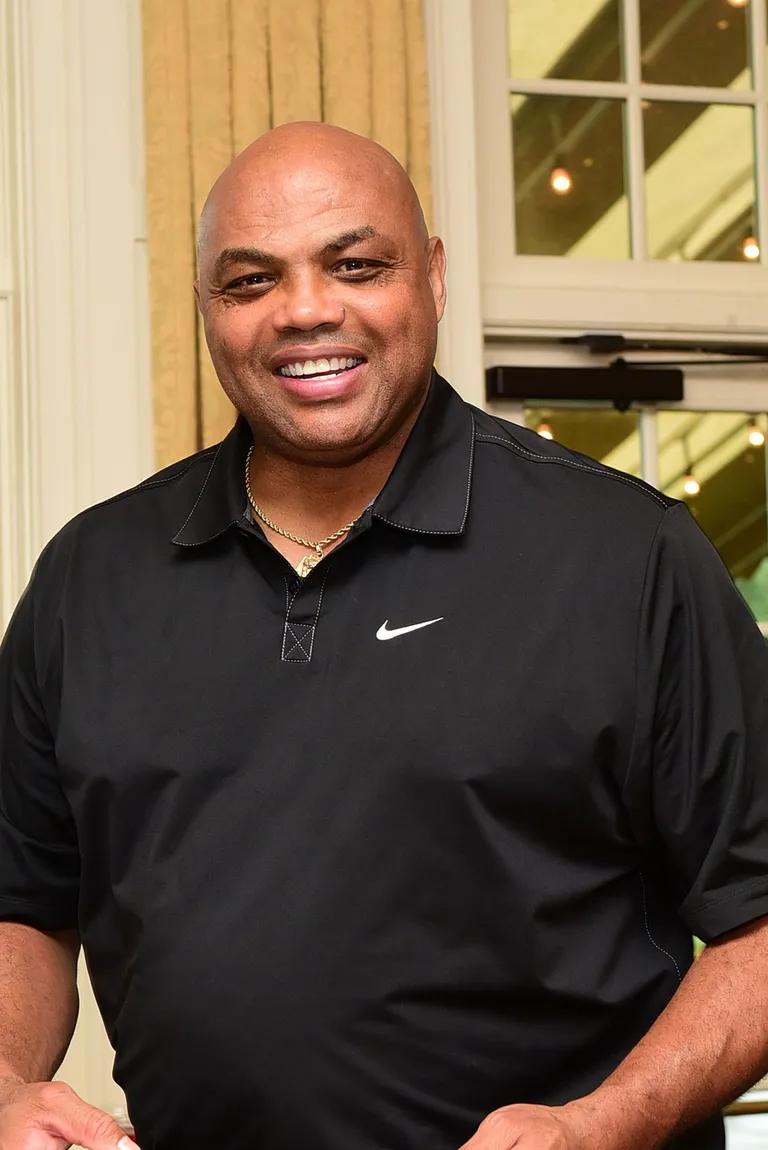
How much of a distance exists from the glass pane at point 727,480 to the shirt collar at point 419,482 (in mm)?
1853

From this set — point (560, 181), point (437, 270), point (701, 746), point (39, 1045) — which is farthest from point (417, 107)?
point (39, 1045)

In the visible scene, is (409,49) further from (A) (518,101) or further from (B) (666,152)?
(B) (666,152)

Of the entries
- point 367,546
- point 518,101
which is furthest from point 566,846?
point 518,101

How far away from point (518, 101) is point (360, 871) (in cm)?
244

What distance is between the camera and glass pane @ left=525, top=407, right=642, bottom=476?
3318mm

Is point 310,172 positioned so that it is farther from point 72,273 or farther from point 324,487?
point 72,273

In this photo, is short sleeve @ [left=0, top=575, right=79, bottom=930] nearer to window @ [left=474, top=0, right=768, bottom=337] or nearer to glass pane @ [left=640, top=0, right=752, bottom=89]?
window @ [left=474, top=0, right=768, bottom=337]

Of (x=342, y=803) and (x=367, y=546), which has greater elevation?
(x=367, y=546)

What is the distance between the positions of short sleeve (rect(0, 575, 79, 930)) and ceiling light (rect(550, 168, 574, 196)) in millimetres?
2159

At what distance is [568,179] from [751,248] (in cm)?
46

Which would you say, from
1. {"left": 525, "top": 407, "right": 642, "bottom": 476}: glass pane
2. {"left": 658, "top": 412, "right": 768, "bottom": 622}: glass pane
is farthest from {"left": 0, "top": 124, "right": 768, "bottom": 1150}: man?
{"left": 658, "top": 412, "right": 768, "bottom": 622}: glass pane

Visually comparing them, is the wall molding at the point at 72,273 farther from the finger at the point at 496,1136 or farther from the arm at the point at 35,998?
the finger at the point at 496,1136

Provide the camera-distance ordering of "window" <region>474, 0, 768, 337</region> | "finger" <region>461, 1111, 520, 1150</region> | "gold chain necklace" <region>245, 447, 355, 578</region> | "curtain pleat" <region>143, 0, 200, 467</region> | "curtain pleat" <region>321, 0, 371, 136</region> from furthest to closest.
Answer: "window" <region>474, 0, 768, 337</region>
"curtain pleat" <region>321, 0, 371, 136</region>
"curtain pleat" <region>143, 0, 200, 467</region>
"gold chain necklace" <region>245, 447, 355, 578</region>
"finger" <region>461, 1111, 520, 1150</region>

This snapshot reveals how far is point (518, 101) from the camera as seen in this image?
11.1 feet
